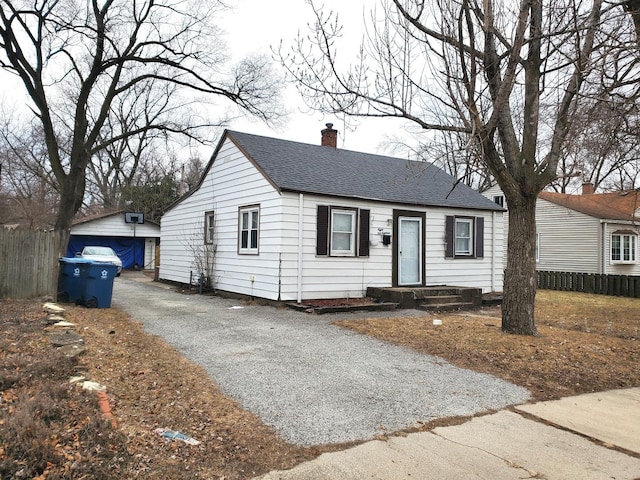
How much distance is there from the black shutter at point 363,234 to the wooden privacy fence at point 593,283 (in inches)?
453

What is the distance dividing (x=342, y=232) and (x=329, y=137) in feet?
19.9

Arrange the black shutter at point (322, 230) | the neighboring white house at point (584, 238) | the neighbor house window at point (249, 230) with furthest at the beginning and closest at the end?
the neighboring white house at point (584, 238)
the neighbor house window at point (249, 230)
the black shutter at point (322, 230)

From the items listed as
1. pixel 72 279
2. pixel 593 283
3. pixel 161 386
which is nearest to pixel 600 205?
pixel 593 283

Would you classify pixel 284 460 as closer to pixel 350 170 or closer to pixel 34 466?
pixel 34 466

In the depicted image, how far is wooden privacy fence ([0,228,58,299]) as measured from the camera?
1027 cm

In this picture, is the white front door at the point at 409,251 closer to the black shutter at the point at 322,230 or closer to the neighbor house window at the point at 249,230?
the black shutter at the point at 322,230

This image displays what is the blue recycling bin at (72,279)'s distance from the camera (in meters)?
10.8

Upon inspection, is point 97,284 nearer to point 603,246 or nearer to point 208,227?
point 208,227

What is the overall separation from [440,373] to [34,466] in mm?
4484

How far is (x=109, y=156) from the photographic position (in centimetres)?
3647

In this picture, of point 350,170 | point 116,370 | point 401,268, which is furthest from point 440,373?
point 350,170

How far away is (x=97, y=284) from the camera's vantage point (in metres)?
10.7

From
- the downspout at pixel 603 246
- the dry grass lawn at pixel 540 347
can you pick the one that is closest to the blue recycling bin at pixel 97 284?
the dry grass lawn at pixel 540 347

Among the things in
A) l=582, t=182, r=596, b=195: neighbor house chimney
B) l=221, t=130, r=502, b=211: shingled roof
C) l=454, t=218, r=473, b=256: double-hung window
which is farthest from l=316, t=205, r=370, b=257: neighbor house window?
l=582, t=182, r=596, b=195: neighbor house chimney
